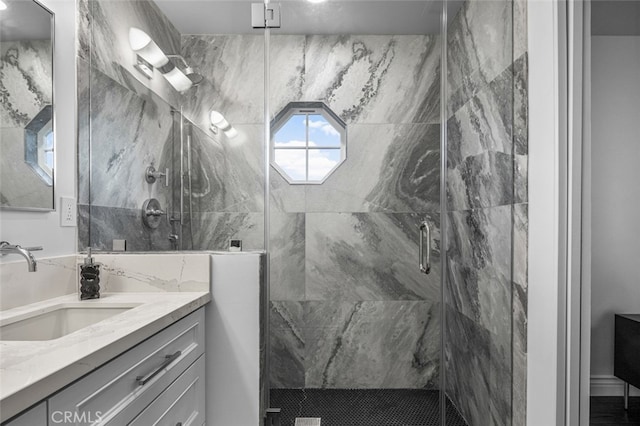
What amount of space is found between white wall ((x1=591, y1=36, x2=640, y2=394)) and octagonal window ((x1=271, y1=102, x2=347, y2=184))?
3.24ft

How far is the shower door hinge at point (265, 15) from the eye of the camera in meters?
1.93

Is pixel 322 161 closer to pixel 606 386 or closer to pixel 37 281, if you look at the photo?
pixel 37 281

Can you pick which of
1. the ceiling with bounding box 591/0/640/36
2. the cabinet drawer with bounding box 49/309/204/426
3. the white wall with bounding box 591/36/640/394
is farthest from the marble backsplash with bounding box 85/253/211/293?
the ceiling with bounding box 591/0/640/36

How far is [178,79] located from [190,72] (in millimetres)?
61

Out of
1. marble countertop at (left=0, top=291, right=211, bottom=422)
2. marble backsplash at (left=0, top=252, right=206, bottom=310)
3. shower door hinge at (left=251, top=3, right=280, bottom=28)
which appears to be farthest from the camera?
shower door hinge at (left=251, top=3, right=280, bottom=28)

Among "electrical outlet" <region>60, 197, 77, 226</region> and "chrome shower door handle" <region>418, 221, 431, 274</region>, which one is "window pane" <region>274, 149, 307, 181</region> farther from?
"electrical outlet" <region>60, 197, 77, 226</region>

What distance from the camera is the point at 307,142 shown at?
6.40 feet

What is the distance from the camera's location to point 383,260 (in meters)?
2.01

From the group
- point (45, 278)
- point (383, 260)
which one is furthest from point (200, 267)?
point (383, 260)

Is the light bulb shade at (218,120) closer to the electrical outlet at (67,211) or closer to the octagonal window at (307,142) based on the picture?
the octagonal window at (307,142)

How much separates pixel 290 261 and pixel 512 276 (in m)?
0.97

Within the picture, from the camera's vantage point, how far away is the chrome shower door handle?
6.46 ft

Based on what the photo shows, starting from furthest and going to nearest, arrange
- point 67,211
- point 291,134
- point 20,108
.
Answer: point 291,134
point 67,211
point 20,108

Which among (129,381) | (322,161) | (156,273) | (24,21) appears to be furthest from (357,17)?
(129,381)
